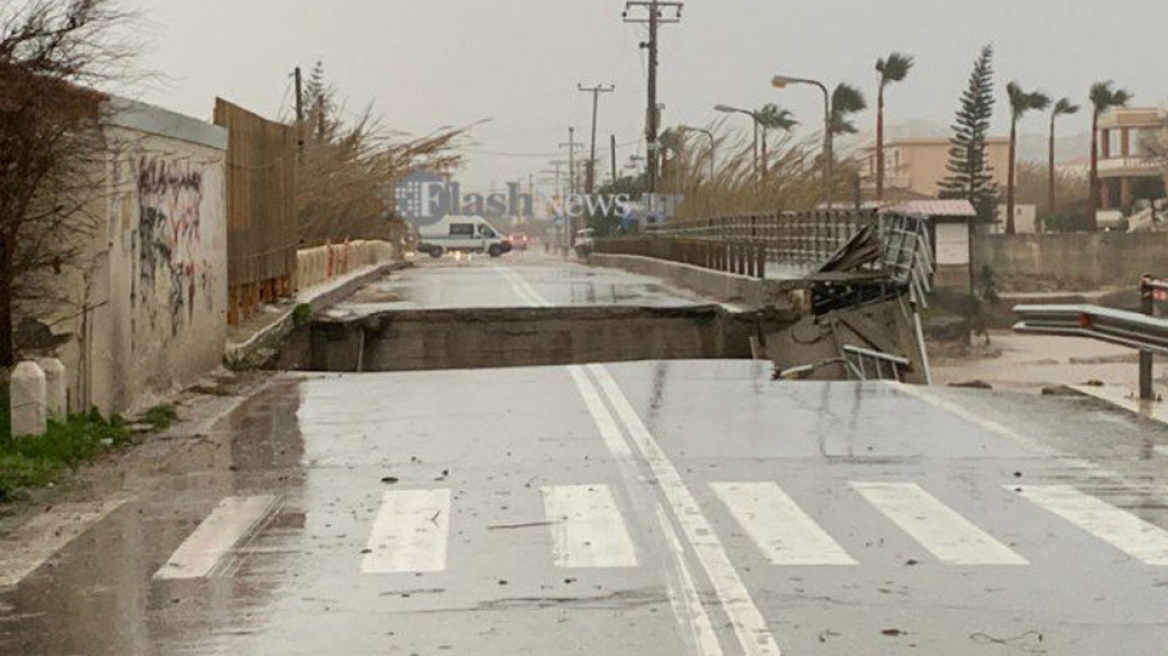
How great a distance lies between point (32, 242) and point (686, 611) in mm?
9051

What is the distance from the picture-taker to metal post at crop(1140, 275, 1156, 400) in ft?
58.9

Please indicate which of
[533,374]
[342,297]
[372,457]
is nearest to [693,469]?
[372,457]

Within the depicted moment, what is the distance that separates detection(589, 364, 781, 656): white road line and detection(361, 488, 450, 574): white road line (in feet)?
4.32

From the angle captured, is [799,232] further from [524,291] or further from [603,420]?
[603,420]

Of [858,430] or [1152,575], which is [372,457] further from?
[1152,575]

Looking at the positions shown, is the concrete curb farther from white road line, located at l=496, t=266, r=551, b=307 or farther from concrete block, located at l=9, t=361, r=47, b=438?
concrete block, located at l=9, t=361, r=47, b=438

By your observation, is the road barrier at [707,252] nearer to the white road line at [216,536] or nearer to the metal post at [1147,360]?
the metal post at [1147,360]

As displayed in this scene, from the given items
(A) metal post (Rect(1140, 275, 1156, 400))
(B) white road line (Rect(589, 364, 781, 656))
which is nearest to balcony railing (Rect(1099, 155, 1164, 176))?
(A) metal post (Rect(1140, 275, 1156, 400))

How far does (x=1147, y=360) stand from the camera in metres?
17.9

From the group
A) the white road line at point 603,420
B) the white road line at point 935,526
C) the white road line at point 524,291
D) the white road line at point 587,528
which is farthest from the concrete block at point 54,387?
the white road line at point 524,291

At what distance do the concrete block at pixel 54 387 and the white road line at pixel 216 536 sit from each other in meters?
3.37

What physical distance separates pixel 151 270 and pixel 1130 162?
126 metres

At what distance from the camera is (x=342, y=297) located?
131ft

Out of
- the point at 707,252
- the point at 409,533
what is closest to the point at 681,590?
the point at 409,533
